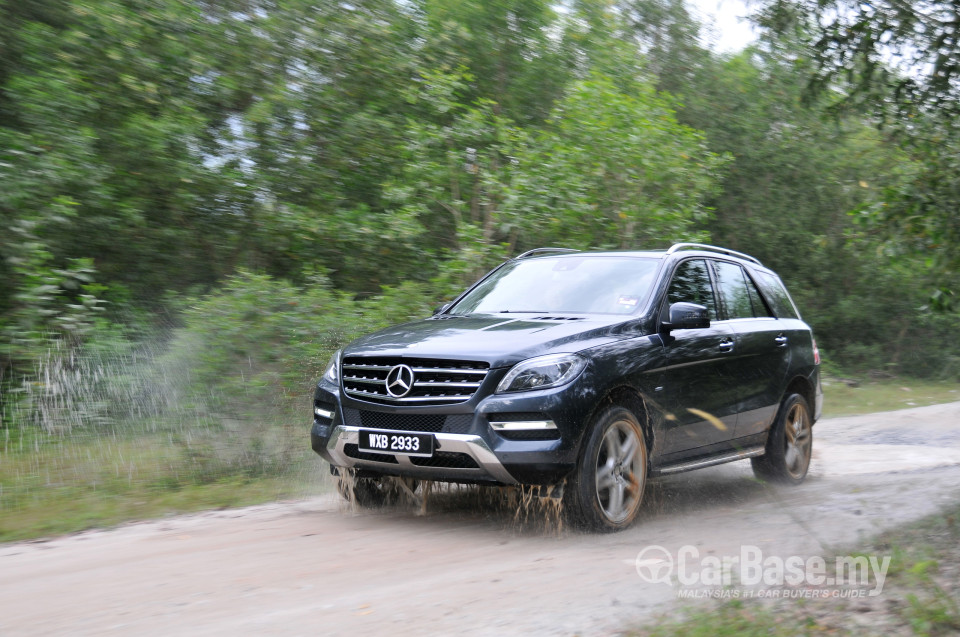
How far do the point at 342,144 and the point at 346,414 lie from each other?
8.16 meters

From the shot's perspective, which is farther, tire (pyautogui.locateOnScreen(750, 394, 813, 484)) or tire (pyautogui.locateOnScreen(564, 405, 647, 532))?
tire (pyautogui.locateOnScreen(750, 394, 813, 484))

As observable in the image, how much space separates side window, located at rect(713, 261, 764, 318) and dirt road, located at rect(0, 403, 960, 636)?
57.4 inches

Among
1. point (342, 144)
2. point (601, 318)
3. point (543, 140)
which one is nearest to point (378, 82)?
point (342, 144)

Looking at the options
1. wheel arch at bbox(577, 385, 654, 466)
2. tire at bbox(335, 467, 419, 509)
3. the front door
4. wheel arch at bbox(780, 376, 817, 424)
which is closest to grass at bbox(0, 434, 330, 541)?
tire at bbox(335, 467, 419, 509)

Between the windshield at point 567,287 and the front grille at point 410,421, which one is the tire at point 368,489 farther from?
the windshield at point 567,287

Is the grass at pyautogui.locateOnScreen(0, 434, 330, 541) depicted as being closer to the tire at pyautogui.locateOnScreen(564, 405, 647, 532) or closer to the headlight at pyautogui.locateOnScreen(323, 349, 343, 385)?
the headlight at pyautogui.locateOnScreen(323, 349, 343, 385)

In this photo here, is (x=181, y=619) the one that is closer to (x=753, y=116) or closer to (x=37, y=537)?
(x=37, y=537)

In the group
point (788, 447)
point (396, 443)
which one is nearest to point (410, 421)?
point (396, 443)

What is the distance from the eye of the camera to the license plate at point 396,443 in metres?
5.76

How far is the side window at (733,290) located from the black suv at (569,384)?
18 millimetres

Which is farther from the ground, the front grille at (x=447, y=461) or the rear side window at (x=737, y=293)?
the rear side window at (x=737, y=293)

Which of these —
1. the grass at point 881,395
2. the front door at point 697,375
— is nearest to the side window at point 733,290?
the front door at point 697,375

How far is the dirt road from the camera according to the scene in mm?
4219

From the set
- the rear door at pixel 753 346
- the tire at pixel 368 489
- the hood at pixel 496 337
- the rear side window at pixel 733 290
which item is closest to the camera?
the hood at pixel 496 337
